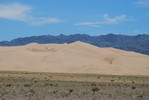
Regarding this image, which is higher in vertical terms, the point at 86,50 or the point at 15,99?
the point at 86,50

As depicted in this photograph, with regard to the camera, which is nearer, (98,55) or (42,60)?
(42,60)

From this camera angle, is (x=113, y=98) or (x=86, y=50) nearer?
(x=113, y=98)

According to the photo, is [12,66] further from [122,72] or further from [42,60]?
[122,72]

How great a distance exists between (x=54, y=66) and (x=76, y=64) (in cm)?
506

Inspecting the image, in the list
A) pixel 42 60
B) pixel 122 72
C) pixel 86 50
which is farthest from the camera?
pixel 86 50

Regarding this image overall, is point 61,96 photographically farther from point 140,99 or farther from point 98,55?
point 98,55

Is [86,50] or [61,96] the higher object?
[86,50]

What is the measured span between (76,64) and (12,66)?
13.5 meters

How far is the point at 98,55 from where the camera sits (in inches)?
3514

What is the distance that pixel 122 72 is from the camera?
222 ft

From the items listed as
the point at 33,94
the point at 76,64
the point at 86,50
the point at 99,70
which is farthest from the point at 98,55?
the point at 33,94

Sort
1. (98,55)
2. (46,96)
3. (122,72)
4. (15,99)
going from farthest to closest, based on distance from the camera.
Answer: (98,55) < (122,72) < (46,96) < (15,99)

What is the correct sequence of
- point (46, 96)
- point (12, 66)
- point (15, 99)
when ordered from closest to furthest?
point (15, 99), point (46, 96), point (12, 66)

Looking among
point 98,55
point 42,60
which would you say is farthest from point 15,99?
point 98,55
